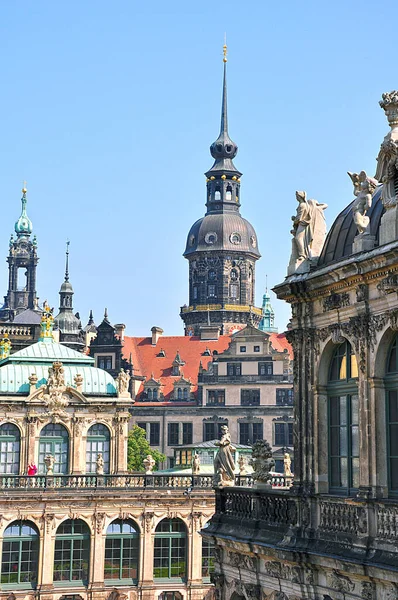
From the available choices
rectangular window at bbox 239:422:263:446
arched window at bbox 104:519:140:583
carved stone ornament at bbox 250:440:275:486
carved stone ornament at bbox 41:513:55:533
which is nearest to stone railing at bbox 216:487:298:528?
carved stone ornament at bbox 250:440:275:486

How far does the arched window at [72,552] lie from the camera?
46.5 m

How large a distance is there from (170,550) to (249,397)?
41608 mm

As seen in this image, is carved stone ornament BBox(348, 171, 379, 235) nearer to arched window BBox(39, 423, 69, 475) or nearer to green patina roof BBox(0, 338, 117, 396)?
arched window BBox(39, 423, 69, 475)

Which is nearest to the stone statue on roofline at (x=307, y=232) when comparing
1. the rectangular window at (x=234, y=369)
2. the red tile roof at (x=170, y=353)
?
the rectangular window at (x=234, y=369)

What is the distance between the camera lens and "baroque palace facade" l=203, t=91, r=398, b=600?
1858 centimetres

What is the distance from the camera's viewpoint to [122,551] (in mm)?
47438

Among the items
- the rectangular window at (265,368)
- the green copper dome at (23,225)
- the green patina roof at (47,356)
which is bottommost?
the green patina roof at (47,356)

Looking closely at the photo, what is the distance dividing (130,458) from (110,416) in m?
30.7

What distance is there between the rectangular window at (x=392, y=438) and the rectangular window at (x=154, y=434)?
239 ft

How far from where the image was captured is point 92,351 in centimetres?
9612

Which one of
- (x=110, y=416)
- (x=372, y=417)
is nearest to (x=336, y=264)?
(x=372, y=417)

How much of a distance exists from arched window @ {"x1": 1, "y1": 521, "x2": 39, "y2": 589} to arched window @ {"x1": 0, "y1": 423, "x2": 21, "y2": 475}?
13.1 ft

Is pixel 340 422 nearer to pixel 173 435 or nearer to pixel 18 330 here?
pixel 18 330

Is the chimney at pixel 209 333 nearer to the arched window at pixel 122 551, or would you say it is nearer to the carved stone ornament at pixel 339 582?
the arched window at pixel 122 551
